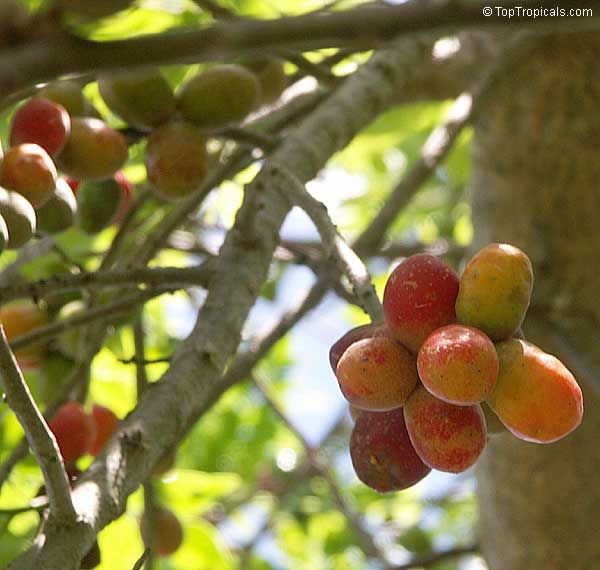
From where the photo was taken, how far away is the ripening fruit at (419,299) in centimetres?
92

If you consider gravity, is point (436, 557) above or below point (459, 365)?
below

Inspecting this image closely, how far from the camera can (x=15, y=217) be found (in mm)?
1070

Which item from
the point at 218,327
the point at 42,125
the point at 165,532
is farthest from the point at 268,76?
the point at 165,532

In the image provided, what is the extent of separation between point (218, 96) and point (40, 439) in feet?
2.22

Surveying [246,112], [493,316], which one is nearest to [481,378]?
[493,316]

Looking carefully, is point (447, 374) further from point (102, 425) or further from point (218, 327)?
point (102, 425)

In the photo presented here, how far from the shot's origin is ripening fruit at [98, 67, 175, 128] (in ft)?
4.44

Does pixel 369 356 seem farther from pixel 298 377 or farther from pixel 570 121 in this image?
pixel 298 377

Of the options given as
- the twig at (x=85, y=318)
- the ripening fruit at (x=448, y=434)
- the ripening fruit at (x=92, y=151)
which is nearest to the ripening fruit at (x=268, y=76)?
the ripening fruit at (x=92, y=151)

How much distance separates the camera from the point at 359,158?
295cm

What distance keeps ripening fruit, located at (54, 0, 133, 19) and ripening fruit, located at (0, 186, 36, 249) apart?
24.1 inches

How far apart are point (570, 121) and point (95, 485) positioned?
1.47 metres

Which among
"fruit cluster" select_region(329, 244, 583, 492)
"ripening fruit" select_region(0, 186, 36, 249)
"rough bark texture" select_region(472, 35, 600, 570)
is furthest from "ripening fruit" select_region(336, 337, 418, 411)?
"rough bark texture" select_region(472, 35, 600, 570)

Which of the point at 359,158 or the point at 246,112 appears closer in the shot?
the point at 246,112
